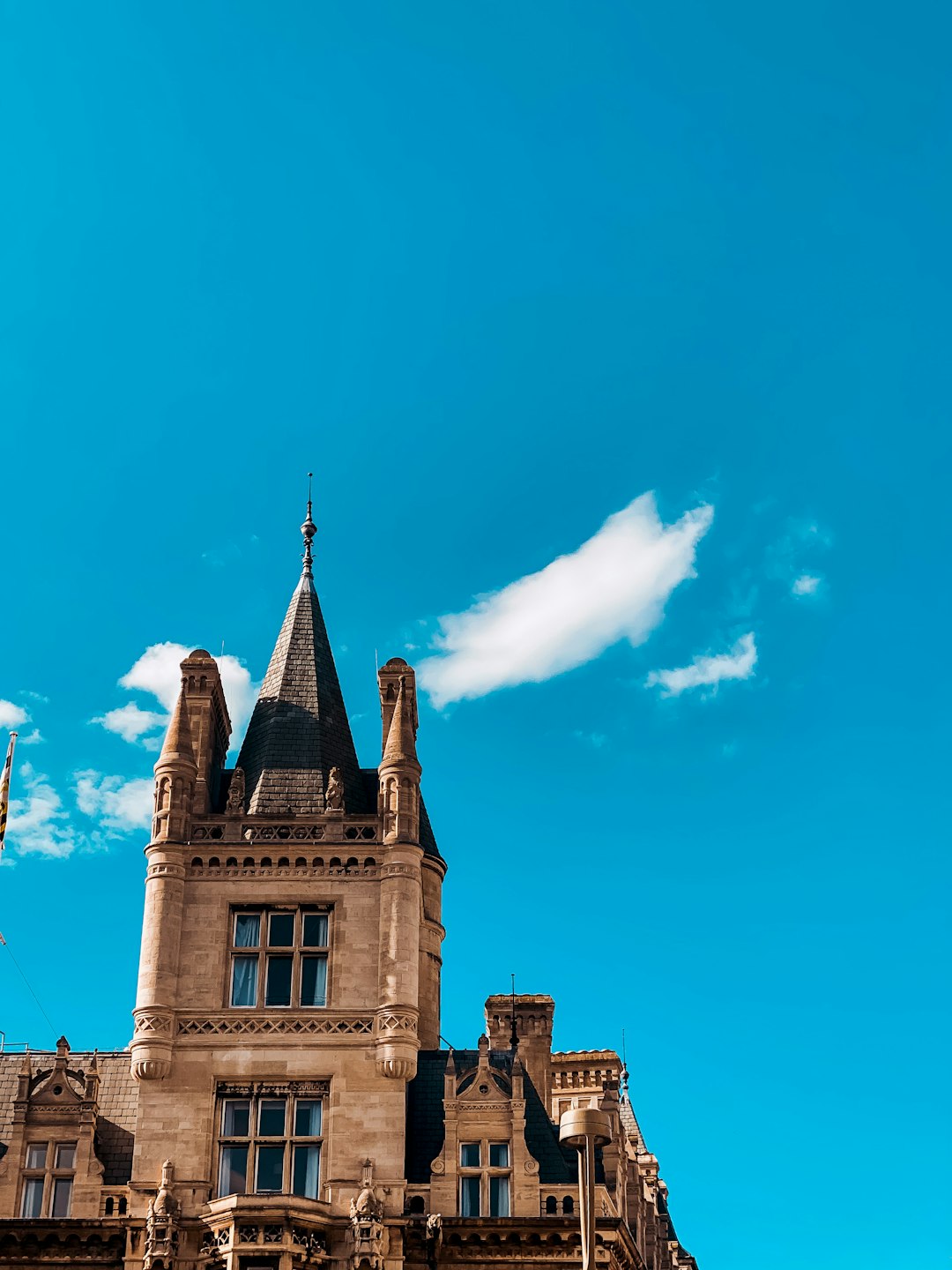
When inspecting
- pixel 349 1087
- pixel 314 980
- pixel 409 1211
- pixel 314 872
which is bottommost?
pixel 409 1211

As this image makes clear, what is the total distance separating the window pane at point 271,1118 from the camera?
146 feet

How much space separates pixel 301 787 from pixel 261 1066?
27.2 ft

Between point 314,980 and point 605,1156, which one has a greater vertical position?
point 314,980

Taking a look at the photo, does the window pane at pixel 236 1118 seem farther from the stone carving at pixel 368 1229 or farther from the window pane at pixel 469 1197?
the window pane at pixel 469 1197

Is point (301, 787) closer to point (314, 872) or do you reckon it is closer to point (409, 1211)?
point (314, 872)

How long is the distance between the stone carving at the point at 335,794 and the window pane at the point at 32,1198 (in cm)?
1234

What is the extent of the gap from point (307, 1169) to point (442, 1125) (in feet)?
12.3

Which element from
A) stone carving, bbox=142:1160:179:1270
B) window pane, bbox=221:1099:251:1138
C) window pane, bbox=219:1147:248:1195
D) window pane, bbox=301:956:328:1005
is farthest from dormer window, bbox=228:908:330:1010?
stone carving, bbox=142:1160:179:1270

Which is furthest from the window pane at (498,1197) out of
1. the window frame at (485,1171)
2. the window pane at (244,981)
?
the window pane at (244,981)

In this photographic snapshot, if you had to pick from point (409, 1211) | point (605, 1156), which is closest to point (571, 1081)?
point (605, 1156)

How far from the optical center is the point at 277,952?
4666 centimetres

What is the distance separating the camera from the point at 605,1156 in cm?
4716

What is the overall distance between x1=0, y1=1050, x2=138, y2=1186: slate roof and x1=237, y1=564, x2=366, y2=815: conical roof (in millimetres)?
8308

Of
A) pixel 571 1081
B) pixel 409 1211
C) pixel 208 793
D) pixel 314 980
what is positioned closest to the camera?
pixel 409 1211
